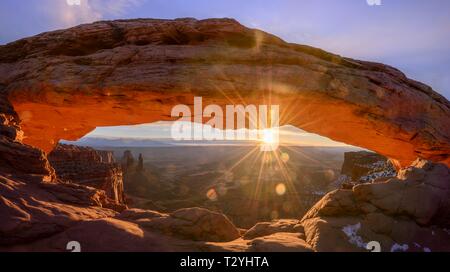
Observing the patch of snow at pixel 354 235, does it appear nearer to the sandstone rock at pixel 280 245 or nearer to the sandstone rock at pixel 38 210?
the sandstone rock at pixel 280 245

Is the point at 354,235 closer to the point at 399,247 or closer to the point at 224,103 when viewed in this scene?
the point at 399,247

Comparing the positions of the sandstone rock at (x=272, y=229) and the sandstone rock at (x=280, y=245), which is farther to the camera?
the sandstone rock at (x=272, y=229)

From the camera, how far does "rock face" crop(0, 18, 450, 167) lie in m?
11.4

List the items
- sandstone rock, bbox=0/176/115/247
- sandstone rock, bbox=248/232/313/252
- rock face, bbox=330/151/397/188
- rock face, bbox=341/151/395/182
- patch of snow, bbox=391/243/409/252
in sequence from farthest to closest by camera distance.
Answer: rock face, bbox=341/151/395/182 → rock face, bbox=330/151/397/188 → patch of snow, bbox=391/243/409/252 → sandstone rock, bbox=248/232/313/252 → sandstone rock, bbox=0/176/115/247

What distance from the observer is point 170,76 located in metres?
11.3

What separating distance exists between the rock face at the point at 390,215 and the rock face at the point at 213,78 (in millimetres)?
2510

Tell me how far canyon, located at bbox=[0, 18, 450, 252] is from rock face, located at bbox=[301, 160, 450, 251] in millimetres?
34

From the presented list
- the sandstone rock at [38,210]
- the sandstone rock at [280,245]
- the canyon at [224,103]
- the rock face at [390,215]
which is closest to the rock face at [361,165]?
the canyon at [224,103]

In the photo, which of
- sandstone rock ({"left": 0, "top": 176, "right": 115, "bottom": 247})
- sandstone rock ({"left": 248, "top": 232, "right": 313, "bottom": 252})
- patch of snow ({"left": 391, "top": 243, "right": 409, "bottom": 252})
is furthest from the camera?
patch of snow ({"left": 391, "top": 243, "right": 409, "bottom": 252})

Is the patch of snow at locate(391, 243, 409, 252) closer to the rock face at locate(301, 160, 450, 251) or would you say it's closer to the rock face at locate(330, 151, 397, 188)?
the rock face at locate(301, 160, 450, 251)

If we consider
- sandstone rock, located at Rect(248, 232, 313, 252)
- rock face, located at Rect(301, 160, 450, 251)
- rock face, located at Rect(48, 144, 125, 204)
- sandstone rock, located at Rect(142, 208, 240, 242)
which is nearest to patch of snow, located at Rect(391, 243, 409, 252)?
rock face, located at Rect(301, 160, 450, 251)

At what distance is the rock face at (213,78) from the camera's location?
447 inches

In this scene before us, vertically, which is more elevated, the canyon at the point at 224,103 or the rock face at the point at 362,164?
the canyon at the point at 224,103
